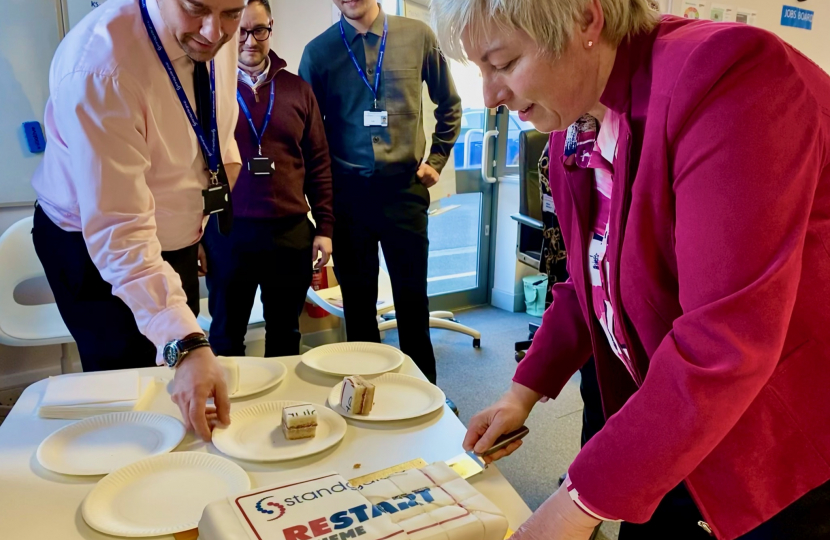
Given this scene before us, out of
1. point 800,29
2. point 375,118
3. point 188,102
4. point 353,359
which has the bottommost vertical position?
point 353,359

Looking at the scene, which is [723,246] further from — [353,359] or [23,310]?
[23,310]

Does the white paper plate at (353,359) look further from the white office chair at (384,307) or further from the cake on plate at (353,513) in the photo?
the white office chair at (384,307)

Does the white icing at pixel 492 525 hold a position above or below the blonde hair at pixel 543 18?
below

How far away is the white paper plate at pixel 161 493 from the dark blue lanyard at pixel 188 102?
0.67m

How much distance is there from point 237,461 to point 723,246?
30.2 inches

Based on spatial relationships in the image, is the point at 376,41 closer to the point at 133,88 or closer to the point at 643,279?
the point at 133,88

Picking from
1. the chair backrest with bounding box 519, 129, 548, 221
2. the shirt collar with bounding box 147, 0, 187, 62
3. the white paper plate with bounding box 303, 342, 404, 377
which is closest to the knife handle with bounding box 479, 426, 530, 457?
the white paper plate with bounding box 303, 342, 404, 377

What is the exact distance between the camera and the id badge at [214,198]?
1.36 meters

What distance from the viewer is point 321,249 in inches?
92.7

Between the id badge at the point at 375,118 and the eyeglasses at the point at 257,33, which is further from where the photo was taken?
the id badge at the point at 375,118

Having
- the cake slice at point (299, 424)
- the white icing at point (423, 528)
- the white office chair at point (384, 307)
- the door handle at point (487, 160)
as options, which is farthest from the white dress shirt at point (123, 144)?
the door handle at point (487, 160)

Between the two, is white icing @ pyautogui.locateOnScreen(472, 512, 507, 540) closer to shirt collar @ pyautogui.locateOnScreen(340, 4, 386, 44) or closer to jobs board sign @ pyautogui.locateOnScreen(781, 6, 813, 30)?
shirt collar @ pyautogui.locateOnScreen(340, 4, 386, 44)

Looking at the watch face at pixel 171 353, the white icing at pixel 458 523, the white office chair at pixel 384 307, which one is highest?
the white icing at pixel 458 523

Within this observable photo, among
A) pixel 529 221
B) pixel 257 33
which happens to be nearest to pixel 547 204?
pixel 529 221
